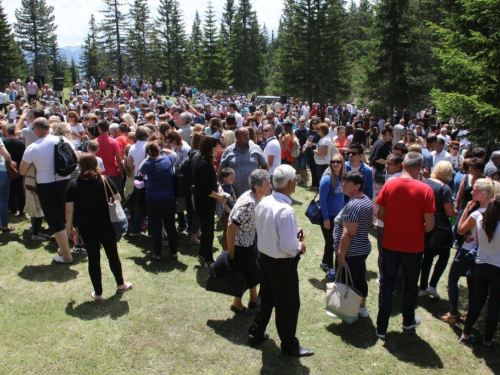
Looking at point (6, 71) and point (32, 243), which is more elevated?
point (6, 71)

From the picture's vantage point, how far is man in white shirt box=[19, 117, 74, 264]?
5625 mm

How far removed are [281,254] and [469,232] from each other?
2.28 meters

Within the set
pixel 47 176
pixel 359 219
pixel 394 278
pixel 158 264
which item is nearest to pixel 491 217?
pixel 394 278

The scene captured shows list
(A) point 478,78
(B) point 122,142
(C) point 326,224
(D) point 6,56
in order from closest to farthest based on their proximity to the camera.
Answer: (C) point 326,224
(A) point 478,78
(B) point 122,142
(D) point 6,56

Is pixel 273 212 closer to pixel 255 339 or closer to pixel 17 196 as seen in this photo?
pixel 255 339

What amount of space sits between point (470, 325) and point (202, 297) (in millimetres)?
3016

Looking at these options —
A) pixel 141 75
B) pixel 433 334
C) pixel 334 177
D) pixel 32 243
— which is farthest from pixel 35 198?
pixel 141 75

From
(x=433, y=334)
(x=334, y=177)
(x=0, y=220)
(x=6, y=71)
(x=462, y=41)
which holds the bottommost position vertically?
(x=433, y=334)

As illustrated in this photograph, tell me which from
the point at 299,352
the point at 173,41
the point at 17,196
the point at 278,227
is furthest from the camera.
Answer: the point at 173,41

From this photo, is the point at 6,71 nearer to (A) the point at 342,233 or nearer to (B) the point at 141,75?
(B) the point at 141,75

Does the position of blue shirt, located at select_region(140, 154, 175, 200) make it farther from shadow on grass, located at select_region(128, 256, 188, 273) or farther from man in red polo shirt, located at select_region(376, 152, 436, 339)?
man in red polo shirt, located at select_region(376, 152, 436, 339)

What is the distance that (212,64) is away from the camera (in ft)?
164

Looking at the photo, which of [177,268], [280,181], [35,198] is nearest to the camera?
[280,181]

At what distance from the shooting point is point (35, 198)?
6.66 m
